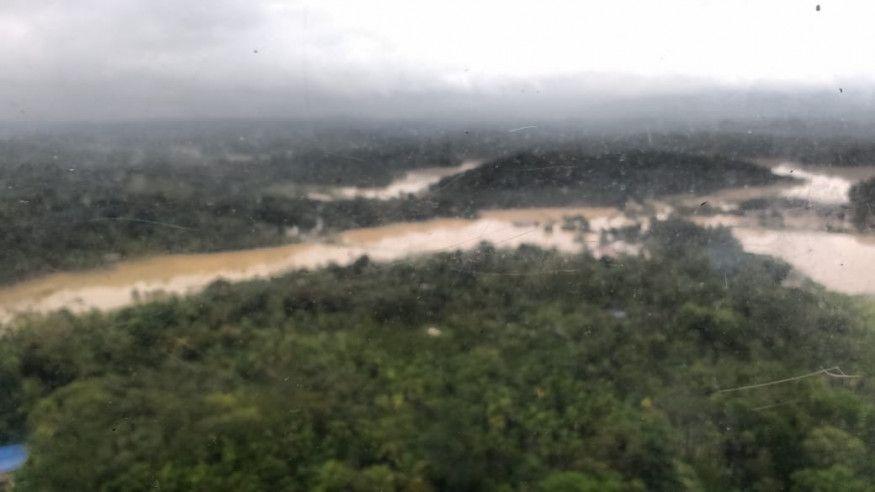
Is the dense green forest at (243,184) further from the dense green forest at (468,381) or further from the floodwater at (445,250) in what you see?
the dense green forest at (468,381)

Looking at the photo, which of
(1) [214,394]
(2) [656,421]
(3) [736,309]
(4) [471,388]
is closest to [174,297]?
(1) [214,394]

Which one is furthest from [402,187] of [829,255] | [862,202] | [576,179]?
[862,202]

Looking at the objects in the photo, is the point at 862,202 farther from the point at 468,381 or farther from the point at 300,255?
the point at 300,255

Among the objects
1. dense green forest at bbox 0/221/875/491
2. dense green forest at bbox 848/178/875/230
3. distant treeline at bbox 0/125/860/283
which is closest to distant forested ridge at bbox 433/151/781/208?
distant treeline at bbox 0/125/860/283

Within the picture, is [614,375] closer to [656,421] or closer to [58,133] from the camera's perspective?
[656,421]

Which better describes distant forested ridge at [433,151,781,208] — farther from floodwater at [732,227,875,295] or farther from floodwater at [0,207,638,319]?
floodwater at [732,227,875,295]
